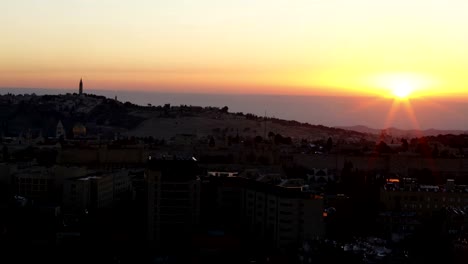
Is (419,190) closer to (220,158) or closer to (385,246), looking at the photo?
(385,246)

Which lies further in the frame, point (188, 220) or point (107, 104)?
point (107, 104)

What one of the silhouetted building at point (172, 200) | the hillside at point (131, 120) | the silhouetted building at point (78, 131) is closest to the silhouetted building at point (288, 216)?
the silhouetted building at point (172, 200)

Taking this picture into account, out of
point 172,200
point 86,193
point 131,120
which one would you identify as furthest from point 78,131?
point 172,200

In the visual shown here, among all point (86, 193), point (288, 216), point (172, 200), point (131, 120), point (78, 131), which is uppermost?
point (131, 120)

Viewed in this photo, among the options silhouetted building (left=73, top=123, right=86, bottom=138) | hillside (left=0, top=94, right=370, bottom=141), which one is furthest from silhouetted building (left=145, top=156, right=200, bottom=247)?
hillside (left=0, top=94, right=370, bottom=141)

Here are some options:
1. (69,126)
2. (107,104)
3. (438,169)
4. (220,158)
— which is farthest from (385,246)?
(107,104)

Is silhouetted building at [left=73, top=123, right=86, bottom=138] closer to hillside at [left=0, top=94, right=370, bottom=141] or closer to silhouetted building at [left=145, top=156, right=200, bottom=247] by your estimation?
hillside at [left=0, top=94, right=370, bottom=141]

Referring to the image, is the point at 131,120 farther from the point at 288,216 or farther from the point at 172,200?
the point at 288,216

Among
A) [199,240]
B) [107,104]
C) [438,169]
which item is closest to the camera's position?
[199,240]

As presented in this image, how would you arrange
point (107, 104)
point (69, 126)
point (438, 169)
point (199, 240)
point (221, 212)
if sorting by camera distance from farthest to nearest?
point (107, 104), point (69, 126), point (438, 169), point (221, 212), point (199, 240)
